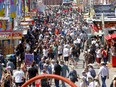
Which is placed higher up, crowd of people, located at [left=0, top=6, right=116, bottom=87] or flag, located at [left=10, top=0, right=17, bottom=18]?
flag, located at [left=10, top=0, right=17, bottom=18]

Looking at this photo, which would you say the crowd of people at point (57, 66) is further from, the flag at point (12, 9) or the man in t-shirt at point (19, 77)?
the flag at point (12, 9)

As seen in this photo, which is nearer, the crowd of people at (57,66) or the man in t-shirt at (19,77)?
the crowd of people at (57,66)

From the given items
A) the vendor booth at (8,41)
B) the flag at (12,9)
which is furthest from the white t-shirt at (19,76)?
the flag at (12,9)

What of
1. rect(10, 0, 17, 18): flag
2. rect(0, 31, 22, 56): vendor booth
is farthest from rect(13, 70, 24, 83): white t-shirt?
rect(10, 0, 17, 18): flag

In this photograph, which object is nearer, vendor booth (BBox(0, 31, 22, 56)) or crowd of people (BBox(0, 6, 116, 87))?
crowd of people (BBox(0, 6, 116, 87))

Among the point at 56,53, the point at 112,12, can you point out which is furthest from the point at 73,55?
the point at 112,12

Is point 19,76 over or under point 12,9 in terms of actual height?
under

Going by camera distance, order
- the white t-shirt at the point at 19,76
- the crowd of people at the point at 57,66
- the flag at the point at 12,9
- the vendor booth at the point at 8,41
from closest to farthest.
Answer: the crowd of people at the point at 57,66, the white t-shirt at the point at 19,76, the vendor booth at the point at 8,41, the flag at the point at 12,9

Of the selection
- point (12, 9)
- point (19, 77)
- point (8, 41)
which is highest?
point (12, 9)

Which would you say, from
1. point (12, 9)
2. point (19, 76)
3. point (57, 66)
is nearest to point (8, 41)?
point (12, 9)

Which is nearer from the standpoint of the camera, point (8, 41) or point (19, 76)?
point (19, 76)

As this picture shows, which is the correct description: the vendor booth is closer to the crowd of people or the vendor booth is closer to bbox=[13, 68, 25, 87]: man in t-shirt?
the crowd of people

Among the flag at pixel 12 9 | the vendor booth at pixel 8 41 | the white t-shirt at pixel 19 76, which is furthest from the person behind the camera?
the flag at pixel 12 9

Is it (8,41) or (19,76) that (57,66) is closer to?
(19,76)
